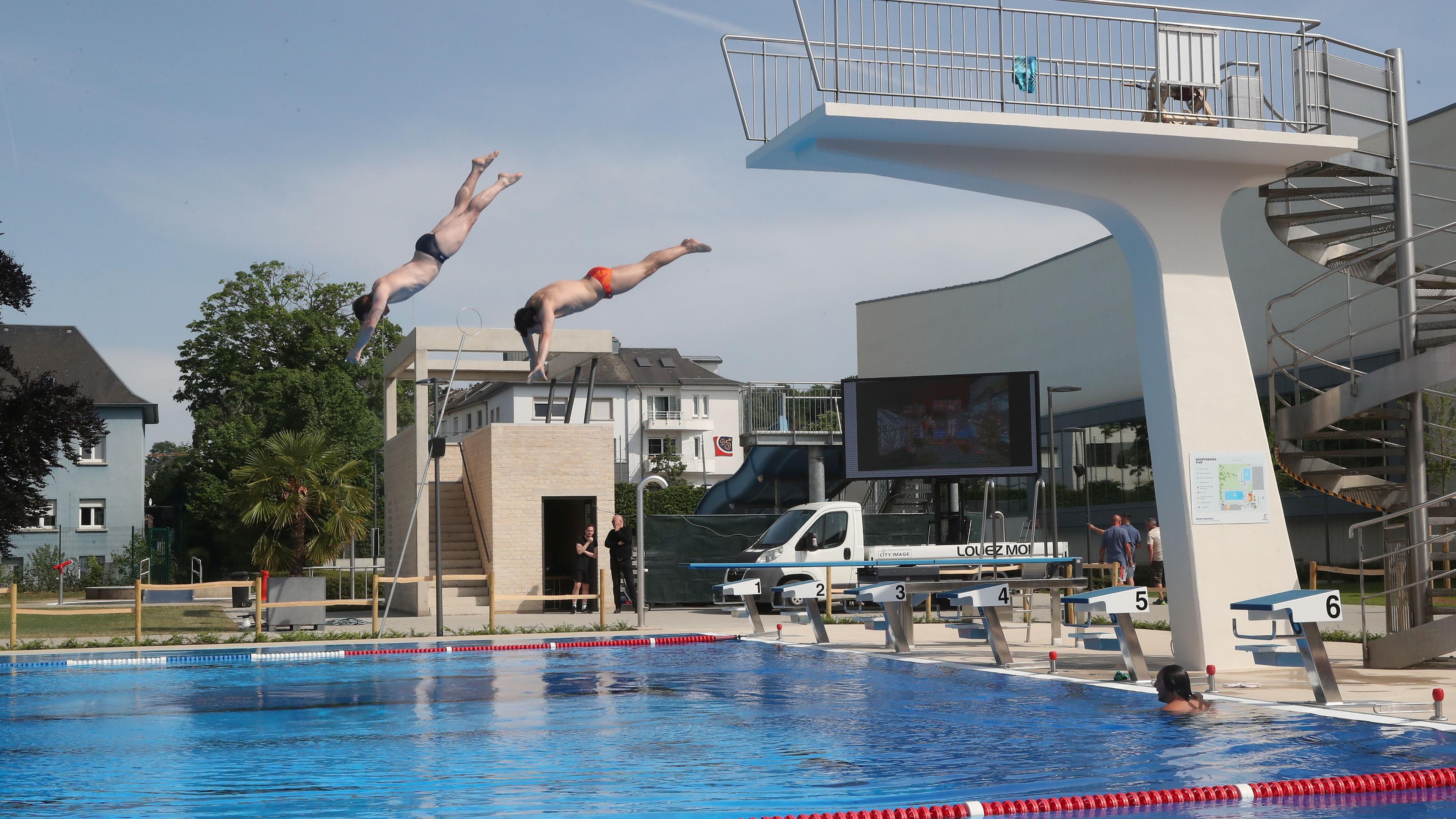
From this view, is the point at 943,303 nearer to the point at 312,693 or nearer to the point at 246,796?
the point at 312,693

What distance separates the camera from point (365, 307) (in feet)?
57.3

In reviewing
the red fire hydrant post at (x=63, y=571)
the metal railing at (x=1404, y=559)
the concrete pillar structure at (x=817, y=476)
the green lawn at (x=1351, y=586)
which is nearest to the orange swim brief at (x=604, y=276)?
the metal railing at (x=1404, y=559)

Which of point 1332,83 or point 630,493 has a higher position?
point 1332,83

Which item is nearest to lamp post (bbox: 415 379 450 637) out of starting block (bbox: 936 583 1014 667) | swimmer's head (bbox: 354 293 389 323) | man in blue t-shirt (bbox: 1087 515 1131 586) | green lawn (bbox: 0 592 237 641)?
swimmer's head (bbox: 354 293 389 323)

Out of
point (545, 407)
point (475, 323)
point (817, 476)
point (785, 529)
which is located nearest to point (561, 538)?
point (785, 529)

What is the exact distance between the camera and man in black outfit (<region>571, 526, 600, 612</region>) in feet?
70.7

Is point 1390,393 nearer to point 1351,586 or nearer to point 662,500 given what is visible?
point 1351,586

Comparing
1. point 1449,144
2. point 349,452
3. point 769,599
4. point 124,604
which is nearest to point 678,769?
point 769,599

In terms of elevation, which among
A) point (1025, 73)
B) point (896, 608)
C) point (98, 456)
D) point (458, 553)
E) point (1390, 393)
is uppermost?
point (1025, 73)

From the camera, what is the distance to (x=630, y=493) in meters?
46.3

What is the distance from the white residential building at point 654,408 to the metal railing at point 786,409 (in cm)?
3990

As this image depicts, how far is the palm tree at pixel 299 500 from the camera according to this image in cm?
3297

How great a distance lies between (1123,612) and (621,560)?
12662 mm

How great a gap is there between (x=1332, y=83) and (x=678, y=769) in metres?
9.49
